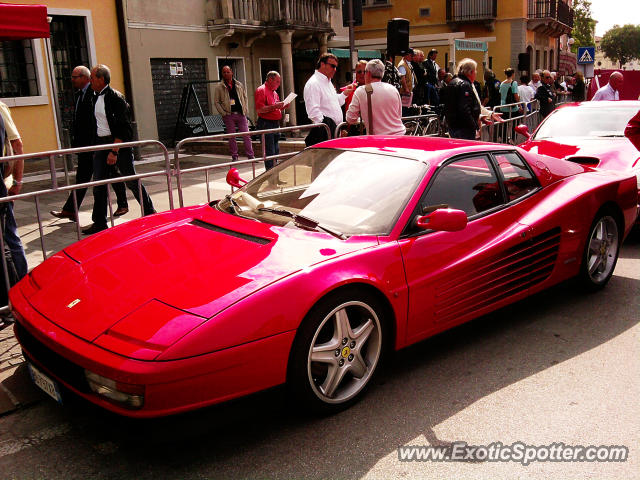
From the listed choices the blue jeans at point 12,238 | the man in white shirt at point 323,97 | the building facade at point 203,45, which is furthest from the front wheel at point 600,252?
the building facade at point 203,45

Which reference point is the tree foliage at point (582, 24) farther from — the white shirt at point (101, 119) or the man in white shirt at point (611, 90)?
the white shirt at point (101, 119)

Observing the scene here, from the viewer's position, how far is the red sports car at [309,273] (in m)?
2.77

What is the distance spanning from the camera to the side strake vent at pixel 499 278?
376 cm

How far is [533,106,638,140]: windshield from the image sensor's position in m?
7.70

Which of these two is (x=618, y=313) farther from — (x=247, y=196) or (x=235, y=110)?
(x=235, y=110)

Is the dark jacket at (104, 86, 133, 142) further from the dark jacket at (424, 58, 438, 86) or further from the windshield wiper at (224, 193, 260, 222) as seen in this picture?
the dark jacket at (424, 58, 438, 86)

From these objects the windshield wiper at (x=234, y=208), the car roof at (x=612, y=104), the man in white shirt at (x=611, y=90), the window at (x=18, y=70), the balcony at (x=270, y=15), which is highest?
the balcony at (x=270, y=15)

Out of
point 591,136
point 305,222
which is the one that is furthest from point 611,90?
point 305,222

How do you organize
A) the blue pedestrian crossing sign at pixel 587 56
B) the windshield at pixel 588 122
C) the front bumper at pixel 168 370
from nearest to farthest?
the front bumper at pixel 168 370 → the windshield at pixel 588 122 → the blue pedestrian crossing sign at pixel 587 56

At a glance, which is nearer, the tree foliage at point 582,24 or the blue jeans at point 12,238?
the blue jeans at point 12,238

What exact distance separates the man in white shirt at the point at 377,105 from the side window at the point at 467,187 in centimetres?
301

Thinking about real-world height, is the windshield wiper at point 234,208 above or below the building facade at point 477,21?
below

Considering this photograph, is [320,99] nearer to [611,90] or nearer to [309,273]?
[309,273]

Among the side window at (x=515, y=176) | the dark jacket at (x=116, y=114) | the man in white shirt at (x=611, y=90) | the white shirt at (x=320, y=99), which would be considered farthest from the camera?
the man in white shirt at (x=611, y=90)
